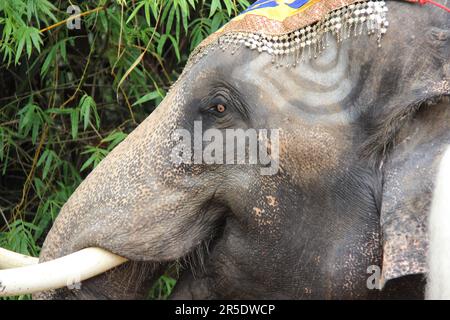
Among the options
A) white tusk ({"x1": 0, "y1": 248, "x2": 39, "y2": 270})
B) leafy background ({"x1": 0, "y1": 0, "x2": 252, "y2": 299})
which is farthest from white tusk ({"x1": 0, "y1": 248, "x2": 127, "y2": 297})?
leafy background ({"x1": 0, "y1": 0, "x2": 252, "y2": 299})

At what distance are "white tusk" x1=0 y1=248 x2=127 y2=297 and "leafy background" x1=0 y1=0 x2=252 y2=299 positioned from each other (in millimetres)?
1002

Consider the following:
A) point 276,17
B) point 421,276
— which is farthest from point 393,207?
point 276,17

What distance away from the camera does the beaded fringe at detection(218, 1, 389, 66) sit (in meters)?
2.10

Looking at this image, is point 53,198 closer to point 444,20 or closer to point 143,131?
point 143,131

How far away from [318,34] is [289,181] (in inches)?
11.6

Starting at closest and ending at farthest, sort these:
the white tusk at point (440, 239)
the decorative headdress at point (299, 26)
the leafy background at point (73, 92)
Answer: the white tusk at point (440, 239), the decorative headdress at point (299, 26), the leafy background at point (73, 92)

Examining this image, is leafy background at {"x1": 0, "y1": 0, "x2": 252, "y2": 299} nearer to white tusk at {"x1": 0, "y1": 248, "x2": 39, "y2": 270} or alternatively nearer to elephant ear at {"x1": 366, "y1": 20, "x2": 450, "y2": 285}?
white tusk at {"x1": 0, "y1": 248, "x2": 39, "y2": 270}

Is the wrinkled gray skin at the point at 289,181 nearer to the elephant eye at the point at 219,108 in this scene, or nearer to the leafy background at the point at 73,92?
the elephant eye at the point at 219,108

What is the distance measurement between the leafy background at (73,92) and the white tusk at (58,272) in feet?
3.29

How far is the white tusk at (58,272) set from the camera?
2076 millimetres

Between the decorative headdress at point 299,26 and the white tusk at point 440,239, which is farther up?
the decorative headdress at point 299,26

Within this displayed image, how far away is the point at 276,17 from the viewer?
221 centimetres

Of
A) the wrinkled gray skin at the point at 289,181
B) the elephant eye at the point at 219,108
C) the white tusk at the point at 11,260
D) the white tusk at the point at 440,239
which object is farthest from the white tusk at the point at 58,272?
the white tusk at the point at 440,239

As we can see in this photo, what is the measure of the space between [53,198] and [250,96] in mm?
1344
